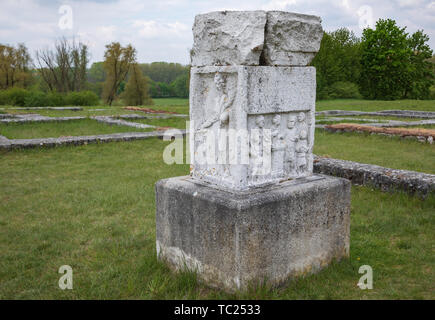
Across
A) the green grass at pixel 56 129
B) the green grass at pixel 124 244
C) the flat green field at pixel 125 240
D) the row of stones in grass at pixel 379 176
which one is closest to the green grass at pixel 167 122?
the green grass at pixel 56 129

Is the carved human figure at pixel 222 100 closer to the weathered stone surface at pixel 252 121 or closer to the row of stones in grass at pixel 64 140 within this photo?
the weathered stone surface at pixel 252 121

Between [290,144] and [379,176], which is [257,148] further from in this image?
[379,176]

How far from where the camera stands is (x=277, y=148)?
3418mm

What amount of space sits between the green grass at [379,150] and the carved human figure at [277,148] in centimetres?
495

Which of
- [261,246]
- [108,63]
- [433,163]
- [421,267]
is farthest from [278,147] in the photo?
[108,63]

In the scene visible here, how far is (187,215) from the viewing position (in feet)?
10.8

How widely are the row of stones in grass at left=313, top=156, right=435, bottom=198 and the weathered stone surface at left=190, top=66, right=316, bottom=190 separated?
8.12 ft

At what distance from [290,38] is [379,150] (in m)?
7.01

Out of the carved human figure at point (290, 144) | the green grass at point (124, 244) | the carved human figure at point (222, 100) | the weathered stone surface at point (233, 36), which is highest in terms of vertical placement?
the weathered stone surface at point (233, 36)

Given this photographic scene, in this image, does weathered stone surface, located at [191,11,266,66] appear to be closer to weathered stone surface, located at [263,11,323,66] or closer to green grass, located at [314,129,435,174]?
weathered stone surface, located at [263,11,323,66]

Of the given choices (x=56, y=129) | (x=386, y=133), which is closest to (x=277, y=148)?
(x=386, y=133)

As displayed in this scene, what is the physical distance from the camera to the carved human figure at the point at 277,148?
11.0 feet

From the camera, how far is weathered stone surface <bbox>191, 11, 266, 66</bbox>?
3.08 m

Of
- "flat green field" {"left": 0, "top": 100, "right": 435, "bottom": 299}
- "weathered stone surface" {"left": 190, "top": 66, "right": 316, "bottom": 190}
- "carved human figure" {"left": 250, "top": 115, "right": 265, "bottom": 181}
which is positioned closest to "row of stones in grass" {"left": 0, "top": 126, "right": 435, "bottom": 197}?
"flat green field" {"left": 0, "top": 100, "right": 435, "bottom": 299}
